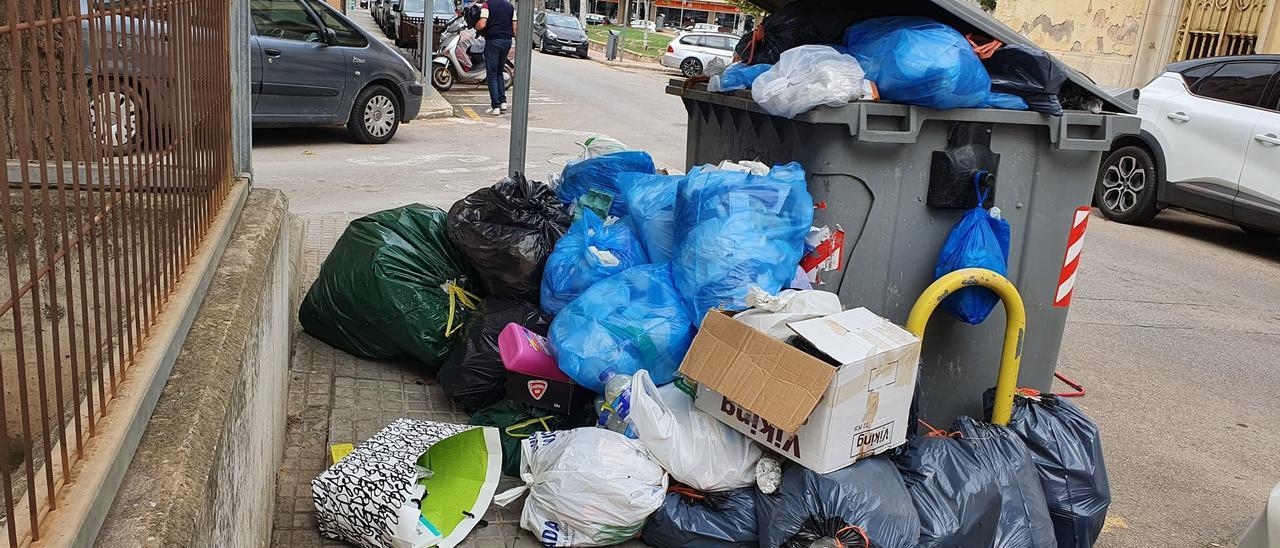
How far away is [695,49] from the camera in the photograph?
26953mm

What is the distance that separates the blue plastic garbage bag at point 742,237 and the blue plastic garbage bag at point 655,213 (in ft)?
1.03

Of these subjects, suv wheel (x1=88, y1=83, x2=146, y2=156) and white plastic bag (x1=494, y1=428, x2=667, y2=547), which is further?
white plastic bag (x1=494, y1=428, x2=667, y2=547)

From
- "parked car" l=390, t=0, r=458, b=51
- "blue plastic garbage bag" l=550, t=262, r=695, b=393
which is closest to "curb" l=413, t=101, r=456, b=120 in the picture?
"parked car" l=390, t=0, r=458, b=51

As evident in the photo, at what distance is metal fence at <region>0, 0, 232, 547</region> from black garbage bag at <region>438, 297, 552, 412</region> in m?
1.14

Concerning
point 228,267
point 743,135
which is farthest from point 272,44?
point 228,267

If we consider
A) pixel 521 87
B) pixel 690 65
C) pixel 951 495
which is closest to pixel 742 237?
pixel 951 495

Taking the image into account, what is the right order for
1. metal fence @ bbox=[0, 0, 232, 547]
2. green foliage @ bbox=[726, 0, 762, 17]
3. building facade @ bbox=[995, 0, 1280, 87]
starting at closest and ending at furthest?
1. metal fence @ bbox=[0, 0, 232, 547]
2. green foliage @ bbox=[726, 0, 762, 17]
3. building facade @ bbox=[995, 0, 1280, 87]

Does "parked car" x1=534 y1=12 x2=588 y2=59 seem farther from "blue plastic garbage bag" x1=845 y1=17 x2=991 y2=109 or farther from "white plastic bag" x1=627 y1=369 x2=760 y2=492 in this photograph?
"white plastic bag" x1=627 y1=369 x2=760 y2=492

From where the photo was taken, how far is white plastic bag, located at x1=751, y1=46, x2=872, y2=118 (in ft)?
11.2

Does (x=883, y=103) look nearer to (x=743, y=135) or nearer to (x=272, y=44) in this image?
(x=743, y=135)

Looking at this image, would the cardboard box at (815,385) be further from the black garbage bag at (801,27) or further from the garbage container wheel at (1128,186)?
the garbage container wheel at (1128,186)

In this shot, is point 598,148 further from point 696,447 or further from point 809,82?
point 696,447

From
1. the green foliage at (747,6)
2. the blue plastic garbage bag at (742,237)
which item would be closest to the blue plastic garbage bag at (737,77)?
the green foliage at (747,6)

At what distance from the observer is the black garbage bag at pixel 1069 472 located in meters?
3.37
